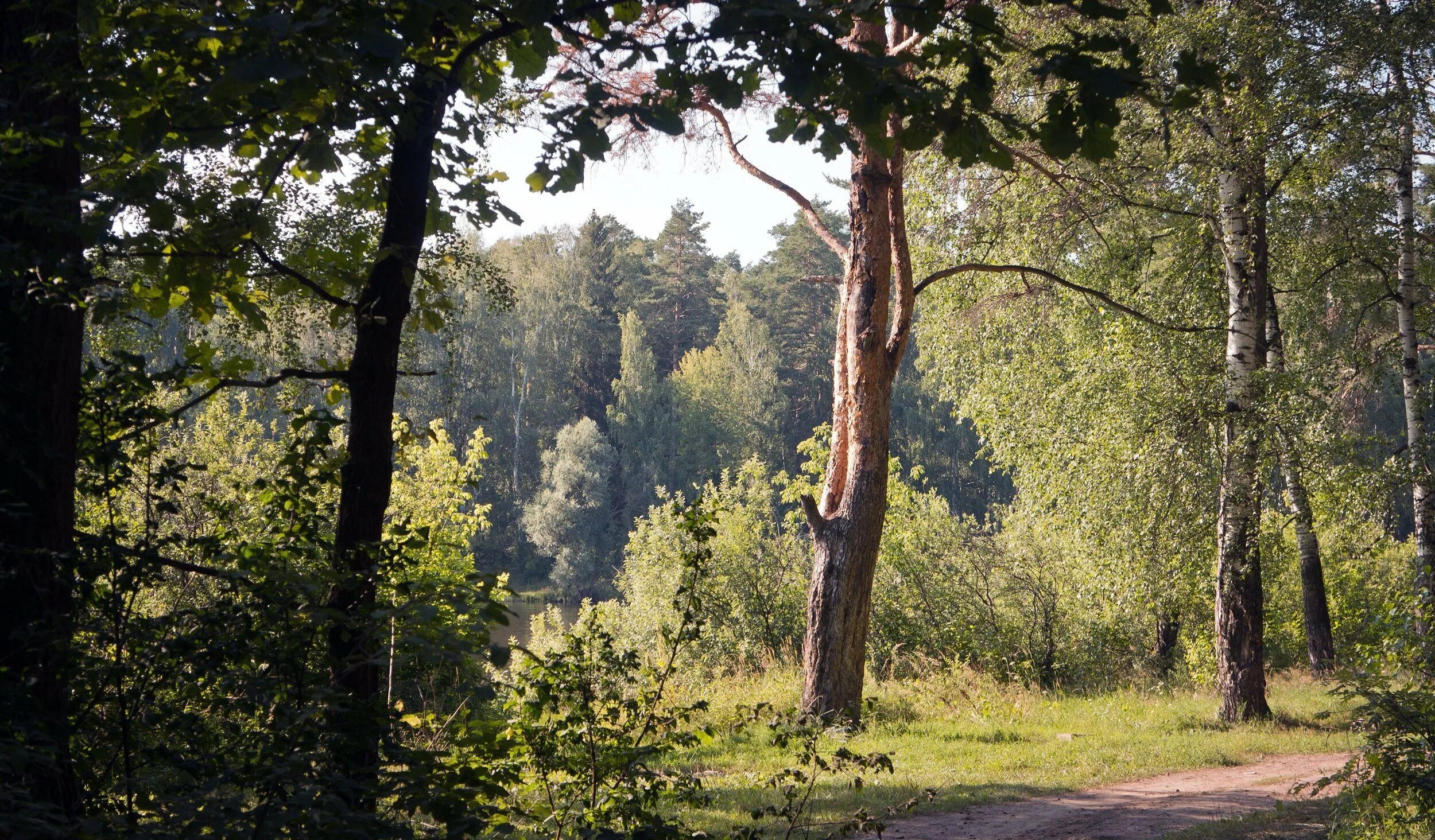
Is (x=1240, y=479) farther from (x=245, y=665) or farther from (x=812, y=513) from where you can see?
(x=245, y=665)

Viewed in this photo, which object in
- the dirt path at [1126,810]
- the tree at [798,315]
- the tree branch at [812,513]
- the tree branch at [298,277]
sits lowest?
the dirt path at [1126,810]

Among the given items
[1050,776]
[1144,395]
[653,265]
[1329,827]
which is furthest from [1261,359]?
[653,265]

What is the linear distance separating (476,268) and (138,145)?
1540 millimetres

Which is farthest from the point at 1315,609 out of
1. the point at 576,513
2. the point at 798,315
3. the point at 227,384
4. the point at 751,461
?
the point at 798,315

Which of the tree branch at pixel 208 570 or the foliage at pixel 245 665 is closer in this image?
the foliage at pixel 245 665

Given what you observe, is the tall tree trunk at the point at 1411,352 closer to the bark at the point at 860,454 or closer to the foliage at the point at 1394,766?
the bark at the point at 860,454

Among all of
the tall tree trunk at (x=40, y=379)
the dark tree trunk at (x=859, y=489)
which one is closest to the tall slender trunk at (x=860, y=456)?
the dark tree trunk at (x=859, y=489)

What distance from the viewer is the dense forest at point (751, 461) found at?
270cm

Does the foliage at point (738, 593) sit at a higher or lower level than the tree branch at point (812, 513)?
lower

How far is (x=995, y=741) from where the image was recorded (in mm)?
9828

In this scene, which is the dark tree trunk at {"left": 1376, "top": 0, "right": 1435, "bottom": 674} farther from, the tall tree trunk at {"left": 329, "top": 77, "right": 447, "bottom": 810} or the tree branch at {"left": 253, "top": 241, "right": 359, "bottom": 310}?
the tree branch at {"left": 253, "top": 241, "right": 359, "bottom": 310}

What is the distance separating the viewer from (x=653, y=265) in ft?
193

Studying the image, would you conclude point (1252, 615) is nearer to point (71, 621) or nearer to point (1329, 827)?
point (1329, 827)

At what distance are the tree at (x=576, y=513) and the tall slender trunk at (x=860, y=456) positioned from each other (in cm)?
3685
